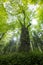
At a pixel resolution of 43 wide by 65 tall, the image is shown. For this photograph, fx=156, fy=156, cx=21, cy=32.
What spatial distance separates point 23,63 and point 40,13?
21.4ft

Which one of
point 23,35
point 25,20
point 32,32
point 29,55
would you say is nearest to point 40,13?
point 25,20

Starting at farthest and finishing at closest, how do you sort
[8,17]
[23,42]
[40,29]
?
[40,29] → [8,17] → [23,42]

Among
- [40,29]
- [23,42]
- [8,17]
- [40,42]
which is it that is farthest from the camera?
[40,42]

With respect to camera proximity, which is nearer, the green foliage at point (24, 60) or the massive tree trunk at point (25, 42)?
the green foliage at point (24, 60)

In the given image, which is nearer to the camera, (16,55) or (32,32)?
(16,55)

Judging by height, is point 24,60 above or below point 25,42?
below

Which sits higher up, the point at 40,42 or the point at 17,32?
the point at 17,32

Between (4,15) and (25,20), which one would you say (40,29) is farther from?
(4,15)

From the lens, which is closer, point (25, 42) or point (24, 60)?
point (24, 60)

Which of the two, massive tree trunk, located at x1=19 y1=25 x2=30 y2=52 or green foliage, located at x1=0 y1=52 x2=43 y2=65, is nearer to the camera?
green foliage, located at x1=0 y1=52 x2=43 y2=65

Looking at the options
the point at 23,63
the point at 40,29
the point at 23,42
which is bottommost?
the point at 23,63

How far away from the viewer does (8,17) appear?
56.7ft

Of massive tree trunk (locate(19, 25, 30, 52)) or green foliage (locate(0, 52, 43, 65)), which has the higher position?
massive tree trunk (locate(19, 25, 30, 52))

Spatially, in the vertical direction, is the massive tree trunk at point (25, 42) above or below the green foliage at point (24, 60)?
above
